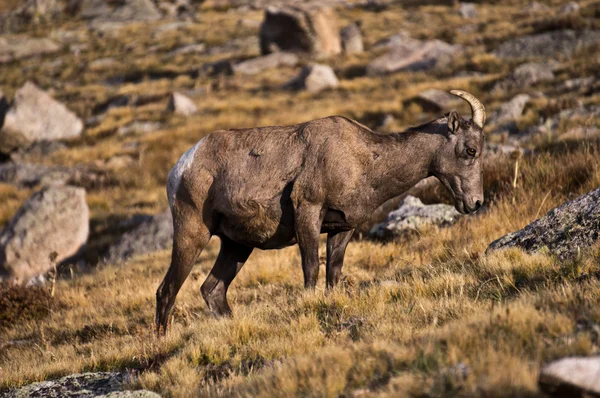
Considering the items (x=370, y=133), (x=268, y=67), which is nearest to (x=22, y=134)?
(x=268, y=67)

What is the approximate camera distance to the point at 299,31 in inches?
1356

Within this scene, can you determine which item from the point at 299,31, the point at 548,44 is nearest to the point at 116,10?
the point at 299,31

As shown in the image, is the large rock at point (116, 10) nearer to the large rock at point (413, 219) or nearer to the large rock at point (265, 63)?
the large rock at point (265, 63)

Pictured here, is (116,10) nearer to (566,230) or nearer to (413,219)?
(413,219)

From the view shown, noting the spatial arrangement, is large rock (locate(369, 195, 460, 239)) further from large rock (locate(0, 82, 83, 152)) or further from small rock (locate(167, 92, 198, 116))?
large rock (locate(0, 82, 83, 152))

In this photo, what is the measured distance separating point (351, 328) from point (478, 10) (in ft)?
143

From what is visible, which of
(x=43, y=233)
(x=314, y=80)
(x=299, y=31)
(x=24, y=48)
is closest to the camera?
(x=43, y=233)

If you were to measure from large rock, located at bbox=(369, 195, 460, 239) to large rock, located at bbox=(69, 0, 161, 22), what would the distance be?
53.4m

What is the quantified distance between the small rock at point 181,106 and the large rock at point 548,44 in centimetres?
1220

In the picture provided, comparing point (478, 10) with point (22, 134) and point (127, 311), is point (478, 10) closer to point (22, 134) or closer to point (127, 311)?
point (22, 134)

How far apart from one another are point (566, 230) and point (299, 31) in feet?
97.0

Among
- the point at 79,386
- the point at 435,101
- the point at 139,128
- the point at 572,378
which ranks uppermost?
the point at 572,378

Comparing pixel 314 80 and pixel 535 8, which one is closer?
pixel 314 80

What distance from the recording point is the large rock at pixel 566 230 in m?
6.25
